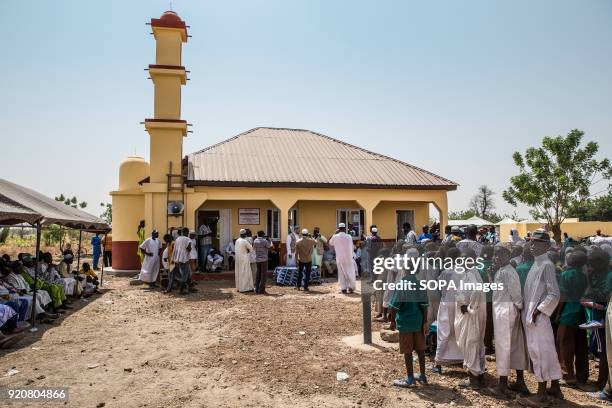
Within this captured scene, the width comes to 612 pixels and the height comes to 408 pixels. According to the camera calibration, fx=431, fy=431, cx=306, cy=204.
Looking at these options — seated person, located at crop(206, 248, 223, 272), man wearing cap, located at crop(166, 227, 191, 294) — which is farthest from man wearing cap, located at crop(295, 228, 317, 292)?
seated person, located at crop(206, 248, 223, 272)

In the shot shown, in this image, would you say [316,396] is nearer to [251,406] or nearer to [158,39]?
[251,406]

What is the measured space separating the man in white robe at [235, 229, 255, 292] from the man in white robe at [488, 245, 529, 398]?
8.19 m

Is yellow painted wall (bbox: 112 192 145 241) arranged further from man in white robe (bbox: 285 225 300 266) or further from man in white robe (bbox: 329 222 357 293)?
man in white robe (bbox: 329 222 357 293)

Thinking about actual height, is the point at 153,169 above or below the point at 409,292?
above

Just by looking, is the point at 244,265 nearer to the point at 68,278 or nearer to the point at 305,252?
the point at 305,252

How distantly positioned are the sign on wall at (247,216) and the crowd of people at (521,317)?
1121cm

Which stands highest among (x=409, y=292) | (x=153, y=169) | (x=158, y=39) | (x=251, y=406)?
(x=158, y=39)

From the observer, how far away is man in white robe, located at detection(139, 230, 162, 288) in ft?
41.4

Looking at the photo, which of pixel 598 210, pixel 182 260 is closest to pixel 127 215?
pixel 182 260

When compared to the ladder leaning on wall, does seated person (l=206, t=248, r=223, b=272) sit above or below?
below

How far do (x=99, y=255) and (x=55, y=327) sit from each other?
36.7 ft

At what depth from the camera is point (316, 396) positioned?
186 inches

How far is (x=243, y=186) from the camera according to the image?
14.7 m

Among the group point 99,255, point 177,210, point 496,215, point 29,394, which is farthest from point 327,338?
point 496,215
